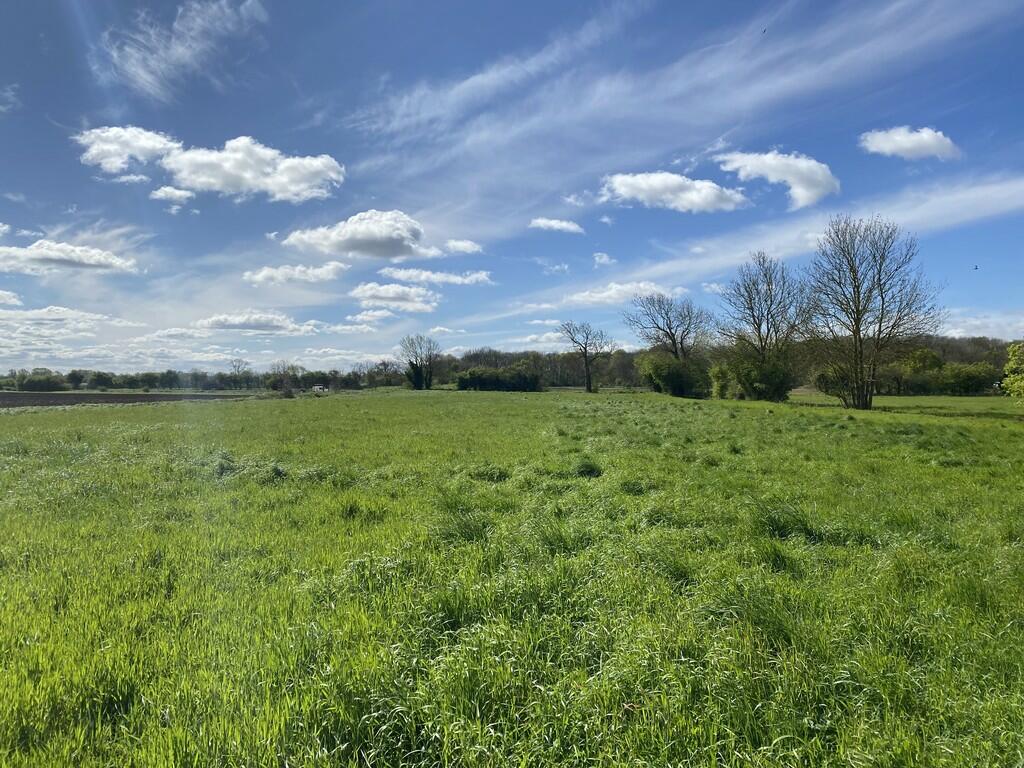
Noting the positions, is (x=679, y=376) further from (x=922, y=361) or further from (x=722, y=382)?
(x=922, y=361)

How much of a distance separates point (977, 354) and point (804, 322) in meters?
59.8

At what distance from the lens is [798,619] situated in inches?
174

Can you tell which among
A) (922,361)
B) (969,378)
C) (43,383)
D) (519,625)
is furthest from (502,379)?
(519,625)

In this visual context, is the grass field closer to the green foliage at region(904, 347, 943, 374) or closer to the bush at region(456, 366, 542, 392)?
the green foliage at region(904, 347, 943, 374)

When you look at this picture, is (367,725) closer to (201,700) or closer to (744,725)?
(201,700)

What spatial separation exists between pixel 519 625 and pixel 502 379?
87.1m

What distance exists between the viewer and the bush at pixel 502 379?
91312 millimetres

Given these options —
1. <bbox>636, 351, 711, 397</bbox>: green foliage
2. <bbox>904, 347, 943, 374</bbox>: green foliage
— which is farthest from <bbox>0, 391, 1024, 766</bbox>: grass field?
<bbox>636, 351, 711, 397</bbox>: green foliage

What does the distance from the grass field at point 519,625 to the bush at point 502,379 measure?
80.7 m

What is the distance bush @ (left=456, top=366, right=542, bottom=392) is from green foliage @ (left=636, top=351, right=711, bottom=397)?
29.8 m

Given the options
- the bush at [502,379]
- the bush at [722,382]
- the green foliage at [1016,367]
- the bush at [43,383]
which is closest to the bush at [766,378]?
the bush at [722,382]

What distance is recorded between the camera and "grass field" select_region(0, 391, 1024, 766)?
124 inches

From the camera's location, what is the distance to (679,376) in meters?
63.0

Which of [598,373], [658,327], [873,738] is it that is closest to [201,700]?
[873,738]
